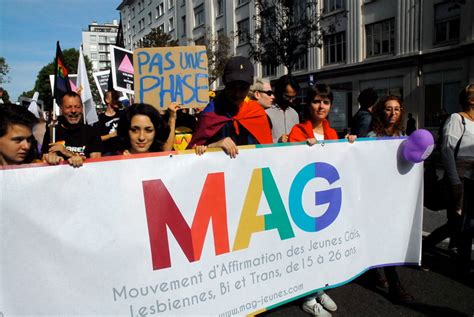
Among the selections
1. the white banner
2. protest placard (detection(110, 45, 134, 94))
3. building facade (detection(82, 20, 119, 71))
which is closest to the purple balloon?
the white banner

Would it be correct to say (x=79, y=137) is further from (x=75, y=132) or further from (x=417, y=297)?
(x=417, y=297)

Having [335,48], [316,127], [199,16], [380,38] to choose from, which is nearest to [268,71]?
[335,48]

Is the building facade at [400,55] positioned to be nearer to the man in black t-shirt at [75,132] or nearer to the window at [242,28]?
the window at [242,28]

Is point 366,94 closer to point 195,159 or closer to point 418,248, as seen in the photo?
point 418,248

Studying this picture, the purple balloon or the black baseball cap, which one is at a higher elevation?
the black baseball cap

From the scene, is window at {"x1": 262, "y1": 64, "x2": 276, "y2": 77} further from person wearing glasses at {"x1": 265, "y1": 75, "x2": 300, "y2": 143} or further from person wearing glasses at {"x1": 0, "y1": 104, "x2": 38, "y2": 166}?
person wearing glasses at {"x1": 0, "y1": 104, "x2": 38, "y2": 166}

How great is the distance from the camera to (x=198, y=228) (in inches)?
90.6

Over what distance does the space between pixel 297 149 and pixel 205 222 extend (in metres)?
0.86

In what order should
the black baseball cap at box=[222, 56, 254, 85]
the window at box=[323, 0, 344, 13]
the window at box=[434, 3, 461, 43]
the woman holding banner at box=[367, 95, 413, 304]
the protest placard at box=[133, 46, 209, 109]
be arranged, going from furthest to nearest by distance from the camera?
the window at box=[323, 0, 344, 13] → the window at box=[434, 3, 461, 43] → the protest placard at box=[133, 46, 209, 109] → the woman holding banner at box=[367, 95, 413, 304] → the black baseball cap at box=[222, 56, 254, 85]

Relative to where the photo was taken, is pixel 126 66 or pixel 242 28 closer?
pixel 126 66

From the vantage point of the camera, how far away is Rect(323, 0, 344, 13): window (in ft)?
73.8

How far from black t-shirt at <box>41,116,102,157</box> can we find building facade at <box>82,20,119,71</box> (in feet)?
399

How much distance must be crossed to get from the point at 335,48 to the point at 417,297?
21.5m

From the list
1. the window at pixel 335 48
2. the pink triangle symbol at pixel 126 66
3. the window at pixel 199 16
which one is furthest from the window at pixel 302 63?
the pink triangle symbol at pixel 126 66
